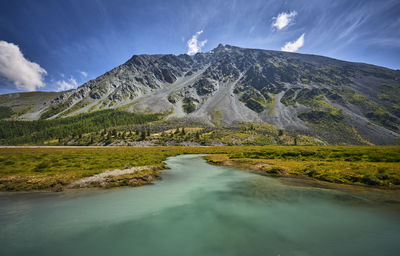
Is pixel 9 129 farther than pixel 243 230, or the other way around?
pixel 9 129

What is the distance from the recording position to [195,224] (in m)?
12.5

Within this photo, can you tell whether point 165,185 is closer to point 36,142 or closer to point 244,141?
point 244,141

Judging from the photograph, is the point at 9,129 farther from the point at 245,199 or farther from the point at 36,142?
the point at 245,199

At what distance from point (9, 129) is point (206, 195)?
28403cm

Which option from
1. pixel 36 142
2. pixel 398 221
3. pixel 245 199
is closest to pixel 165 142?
pixel 245 199

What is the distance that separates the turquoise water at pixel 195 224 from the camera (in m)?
9.47

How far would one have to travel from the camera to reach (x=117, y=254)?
9078 mm

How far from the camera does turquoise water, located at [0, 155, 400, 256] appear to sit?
9.47m

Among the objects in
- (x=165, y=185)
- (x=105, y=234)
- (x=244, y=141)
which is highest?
(x=105, y=234)

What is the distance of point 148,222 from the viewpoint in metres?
12.6

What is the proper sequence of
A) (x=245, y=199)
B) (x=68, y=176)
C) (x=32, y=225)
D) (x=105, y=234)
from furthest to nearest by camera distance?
(x=68, y=176), (x=245, y=199), (x=32, y=225), (x=105, y=234)

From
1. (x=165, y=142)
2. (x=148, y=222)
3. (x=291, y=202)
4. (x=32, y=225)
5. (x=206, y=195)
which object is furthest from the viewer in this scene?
(x=165, y=142)

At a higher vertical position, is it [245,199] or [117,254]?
[117,254]

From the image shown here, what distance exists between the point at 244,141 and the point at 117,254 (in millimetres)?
142704
